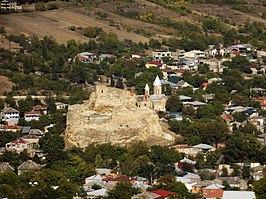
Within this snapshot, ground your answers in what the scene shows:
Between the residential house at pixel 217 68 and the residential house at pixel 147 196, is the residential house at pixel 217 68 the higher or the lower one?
the lower one

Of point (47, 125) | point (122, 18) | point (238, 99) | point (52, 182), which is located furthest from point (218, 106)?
point (122, 18)

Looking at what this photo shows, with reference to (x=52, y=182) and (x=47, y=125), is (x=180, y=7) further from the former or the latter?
(x=52, y=182)

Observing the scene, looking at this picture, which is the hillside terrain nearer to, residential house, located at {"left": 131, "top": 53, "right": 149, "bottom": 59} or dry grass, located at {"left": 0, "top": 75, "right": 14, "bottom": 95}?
residential house, located at {"left": 131, "top": 53, "right": 149, "bottom": 59}

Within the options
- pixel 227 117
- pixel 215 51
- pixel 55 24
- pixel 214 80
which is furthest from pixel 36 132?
pixel 55 24

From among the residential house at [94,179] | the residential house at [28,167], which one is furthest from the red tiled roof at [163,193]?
the residential house at [28,167]

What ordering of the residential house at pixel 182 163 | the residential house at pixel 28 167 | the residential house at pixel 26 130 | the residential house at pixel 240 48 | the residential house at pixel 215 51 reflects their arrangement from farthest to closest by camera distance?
1. the residential house at pixel 240 48
2. the residential house at pixel 215 51
3. the residential house at pixel 26 130
4. the residential house at pixel 182 163
5. the residential house at pixel 28 167

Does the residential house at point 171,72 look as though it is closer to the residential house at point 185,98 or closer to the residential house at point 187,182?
the residential house at point 185,98

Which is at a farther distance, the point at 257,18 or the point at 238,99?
the point at 257,18
